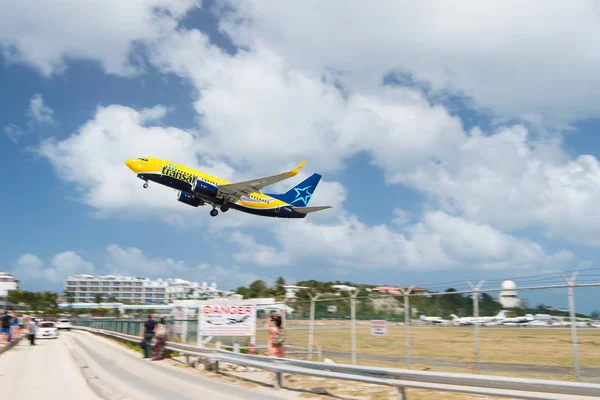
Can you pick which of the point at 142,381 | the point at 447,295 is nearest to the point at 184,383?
the point at 142,381

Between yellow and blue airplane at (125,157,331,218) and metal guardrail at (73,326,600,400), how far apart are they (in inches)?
809

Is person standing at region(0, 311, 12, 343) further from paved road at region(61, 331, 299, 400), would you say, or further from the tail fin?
the tail fin

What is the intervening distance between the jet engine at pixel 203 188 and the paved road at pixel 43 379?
13095 mm

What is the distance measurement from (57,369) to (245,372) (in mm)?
6795

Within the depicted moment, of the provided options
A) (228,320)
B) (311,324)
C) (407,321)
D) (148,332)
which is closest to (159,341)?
(148,332)

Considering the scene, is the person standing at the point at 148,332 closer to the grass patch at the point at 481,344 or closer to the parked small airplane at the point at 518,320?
the grass patch at the point at 481,344

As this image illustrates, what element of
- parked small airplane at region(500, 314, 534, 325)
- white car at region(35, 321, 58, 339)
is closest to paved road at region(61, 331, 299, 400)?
parked small airplane at region(500, 314, 534, 325)

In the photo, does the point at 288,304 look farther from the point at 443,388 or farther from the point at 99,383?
the point at 443,388

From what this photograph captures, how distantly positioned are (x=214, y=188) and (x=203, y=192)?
74cm

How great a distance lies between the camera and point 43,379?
14.9 metres

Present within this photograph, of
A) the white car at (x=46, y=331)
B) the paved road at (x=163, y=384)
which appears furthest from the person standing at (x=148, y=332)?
the white car at (x=46, y=331)

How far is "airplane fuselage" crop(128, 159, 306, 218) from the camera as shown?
32531mm

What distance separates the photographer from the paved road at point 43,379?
39.0ft

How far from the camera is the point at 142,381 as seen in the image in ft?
45.3
